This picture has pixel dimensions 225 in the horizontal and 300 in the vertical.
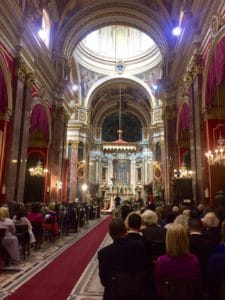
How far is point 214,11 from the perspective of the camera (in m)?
7.84

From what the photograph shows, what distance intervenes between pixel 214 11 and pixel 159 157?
17023mm

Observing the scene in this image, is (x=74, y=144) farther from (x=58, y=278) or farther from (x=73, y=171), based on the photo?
(x=58, y=278)

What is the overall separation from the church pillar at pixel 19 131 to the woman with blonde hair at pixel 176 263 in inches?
307

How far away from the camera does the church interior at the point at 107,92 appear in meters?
8.76

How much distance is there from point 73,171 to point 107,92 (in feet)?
33.1

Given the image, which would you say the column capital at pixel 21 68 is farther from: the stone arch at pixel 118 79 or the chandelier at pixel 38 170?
the stone arch at pixel 118 79

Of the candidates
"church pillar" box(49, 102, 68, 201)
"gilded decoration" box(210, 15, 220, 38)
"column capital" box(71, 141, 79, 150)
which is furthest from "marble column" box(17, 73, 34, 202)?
"column capital" box(71, 141, 79, 150)

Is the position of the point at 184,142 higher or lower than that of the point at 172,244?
higher

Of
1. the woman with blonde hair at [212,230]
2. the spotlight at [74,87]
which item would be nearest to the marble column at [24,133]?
Answer: the woman with blonde hair at [212,230]

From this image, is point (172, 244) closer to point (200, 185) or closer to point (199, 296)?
point (199, 296)

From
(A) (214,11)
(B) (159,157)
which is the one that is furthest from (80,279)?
(B) (159,157)

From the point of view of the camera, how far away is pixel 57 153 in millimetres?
14688

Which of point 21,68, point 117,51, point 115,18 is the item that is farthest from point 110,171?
point 21,68

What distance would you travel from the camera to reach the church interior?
8758 millimetres
